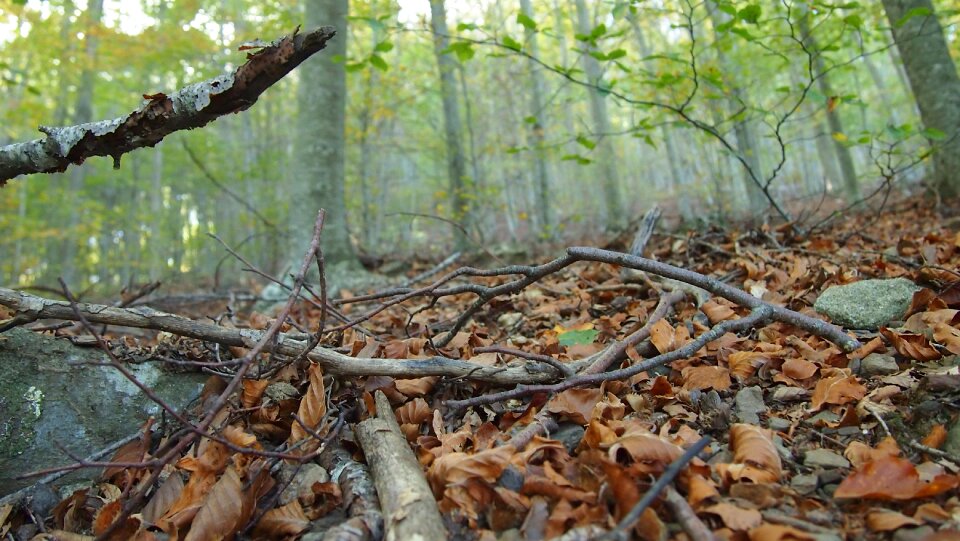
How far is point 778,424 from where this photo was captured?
55.9 inches

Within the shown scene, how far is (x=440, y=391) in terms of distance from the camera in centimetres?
179

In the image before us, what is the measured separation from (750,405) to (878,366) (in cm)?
46

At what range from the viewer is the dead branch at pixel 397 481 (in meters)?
1.10

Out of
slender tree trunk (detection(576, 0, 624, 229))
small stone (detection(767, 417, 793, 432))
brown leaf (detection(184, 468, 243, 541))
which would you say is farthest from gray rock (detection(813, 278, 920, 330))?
slender tree trunk (detection(576, 0, 624, 229))

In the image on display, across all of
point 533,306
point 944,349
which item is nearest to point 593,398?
point 944,349

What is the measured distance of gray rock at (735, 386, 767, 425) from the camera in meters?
1.47

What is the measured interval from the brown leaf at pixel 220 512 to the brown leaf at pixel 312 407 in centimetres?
24

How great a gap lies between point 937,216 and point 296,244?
5737mm

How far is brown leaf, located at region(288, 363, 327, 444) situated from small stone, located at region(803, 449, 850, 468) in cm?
138

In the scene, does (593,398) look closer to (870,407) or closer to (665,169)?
(870,407)

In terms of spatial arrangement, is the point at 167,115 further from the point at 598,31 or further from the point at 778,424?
the point at 598,31

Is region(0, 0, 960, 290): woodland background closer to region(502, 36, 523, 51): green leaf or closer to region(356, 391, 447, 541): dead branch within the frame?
region(502, 36, 523, 51): green leaf

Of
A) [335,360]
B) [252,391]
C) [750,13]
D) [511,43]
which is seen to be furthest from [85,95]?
[750,13]

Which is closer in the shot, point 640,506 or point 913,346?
point 640,506
